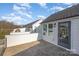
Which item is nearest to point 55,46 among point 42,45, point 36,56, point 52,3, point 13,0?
point 42,45

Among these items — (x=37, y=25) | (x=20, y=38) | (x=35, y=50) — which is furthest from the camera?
(x=37, y=25)

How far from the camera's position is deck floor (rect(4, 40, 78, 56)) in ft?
23.1

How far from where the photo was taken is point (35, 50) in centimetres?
752

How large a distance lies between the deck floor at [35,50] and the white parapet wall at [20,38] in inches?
7.6

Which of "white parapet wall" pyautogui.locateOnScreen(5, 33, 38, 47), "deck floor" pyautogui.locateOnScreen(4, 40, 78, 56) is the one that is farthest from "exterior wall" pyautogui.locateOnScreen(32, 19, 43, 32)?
"deck floor" pyautogui.locateOnScreen(4, 40, 78, 56)

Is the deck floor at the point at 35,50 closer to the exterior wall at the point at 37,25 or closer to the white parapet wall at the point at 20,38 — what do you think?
the white parapet wall at the point at 20,38

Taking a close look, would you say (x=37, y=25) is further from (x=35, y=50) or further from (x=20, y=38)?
(x=35, y=50)

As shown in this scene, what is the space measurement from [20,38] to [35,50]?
101 cm

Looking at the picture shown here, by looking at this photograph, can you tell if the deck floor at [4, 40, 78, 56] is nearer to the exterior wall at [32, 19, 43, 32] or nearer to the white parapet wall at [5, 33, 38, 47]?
the white parapet wall at [5, 33, 38, 47]

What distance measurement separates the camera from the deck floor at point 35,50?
277 inches

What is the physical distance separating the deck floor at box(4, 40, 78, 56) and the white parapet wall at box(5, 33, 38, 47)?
0.64ft

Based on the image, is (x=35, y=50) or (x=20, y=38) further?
(x=20, y=38)

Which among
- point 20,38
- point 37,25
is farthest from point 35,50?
point 37,25

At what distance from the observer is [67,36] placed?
7.64 meters
